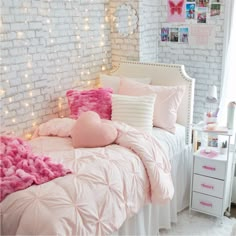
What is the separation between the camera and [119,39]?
12.0 feet

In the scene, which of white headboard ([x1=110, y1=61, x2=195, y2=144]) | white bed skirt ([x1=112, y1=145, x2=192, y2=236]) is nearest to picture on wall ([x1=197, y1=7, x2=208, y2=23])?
white headboard ([x1=110, y1=61, x2=195, y2=144])

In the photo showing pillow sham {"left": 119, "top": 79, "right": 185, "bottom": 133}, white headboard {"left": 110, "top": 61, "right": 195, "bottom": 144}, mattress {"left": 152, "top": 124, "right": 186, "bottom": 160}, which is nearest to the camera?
mattress {"left": 152, "top": 124, "right": 186, "bottom": 160}

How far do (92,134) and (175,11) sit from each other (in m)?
1.72

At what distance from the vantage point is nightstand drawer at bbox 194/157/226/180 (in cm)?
Result: 280

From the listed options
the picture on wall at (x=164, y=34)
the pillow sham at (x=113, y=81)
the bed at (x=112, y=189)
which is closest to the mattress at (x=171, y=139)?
the bed at (x=112, y=189)

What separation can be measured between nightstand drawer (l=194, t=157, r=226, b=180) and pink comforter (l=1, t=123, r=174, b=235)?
440 millimetres

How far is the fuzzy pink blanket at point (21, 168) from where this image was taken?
1928 millimetres

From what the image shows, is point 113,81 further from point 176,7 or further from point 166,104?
point 176,7

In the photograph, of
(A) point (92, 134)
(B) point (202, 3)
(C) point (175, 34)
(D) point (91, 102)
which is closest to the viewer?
(A) point (92, 134)

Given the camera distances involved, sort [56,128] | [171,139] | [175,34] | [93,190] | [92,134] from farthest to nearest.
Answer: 1. [175,34]
2. [171,139]
3. [56,128]
4. [92,134]
5. [93,190]

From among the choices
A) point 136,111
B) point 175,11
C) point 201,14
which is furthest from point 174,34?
point 136,111

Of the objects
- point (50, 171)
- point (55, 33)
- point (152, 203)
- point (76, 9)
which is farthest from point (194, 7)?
point (50, 171)

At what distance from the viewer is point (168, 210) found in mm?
2828

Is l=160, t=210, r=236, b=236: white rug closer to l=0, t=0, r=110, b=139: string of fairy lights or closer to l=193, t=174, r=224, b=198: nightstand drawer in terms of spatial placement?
l=193, t=174, r=224, b=198: nightstand drawer
